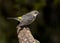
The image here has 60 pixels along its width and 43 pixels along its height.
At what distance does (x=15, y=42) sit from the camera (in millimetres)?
4285

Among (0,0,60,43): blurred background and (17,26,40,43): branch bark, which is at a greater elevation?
(0,0,60,43): blurred background

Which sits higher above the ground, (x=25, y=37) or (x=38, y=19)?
(x=38, y=19)

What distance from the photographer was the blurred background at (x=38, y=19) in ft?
14.2

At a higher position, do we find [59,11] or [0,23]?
[59,11]

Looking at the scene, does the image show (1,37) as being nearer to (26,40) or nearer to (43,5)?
(43,5)

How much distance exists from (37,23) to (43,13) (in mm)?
232

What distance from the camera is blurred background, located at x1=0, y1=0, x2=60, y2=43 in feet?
14.2

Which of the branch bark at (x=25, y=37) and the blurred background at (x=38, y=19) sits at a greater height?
the blurred background at (x=38, y=19)

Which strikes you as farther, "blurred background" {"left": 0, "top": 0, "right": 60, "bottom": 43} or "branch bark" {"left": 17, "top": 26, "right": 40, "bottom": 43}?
"blurred background" {"left": 0, "top": 0, "right": 60, "bottom": 43}

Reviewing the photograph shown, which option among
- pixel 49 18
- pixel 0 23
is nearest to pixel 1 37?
pixel 0 23

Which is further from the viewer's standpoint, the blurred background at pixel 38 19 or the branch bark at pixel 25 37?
the blurred background at pixel 38 19

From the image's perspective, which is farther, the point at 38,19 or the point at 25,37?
the point at 38,19

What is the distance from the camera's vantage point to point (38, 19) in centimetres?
466

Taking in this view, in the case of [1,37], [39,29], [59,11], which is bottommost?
[1,37]
